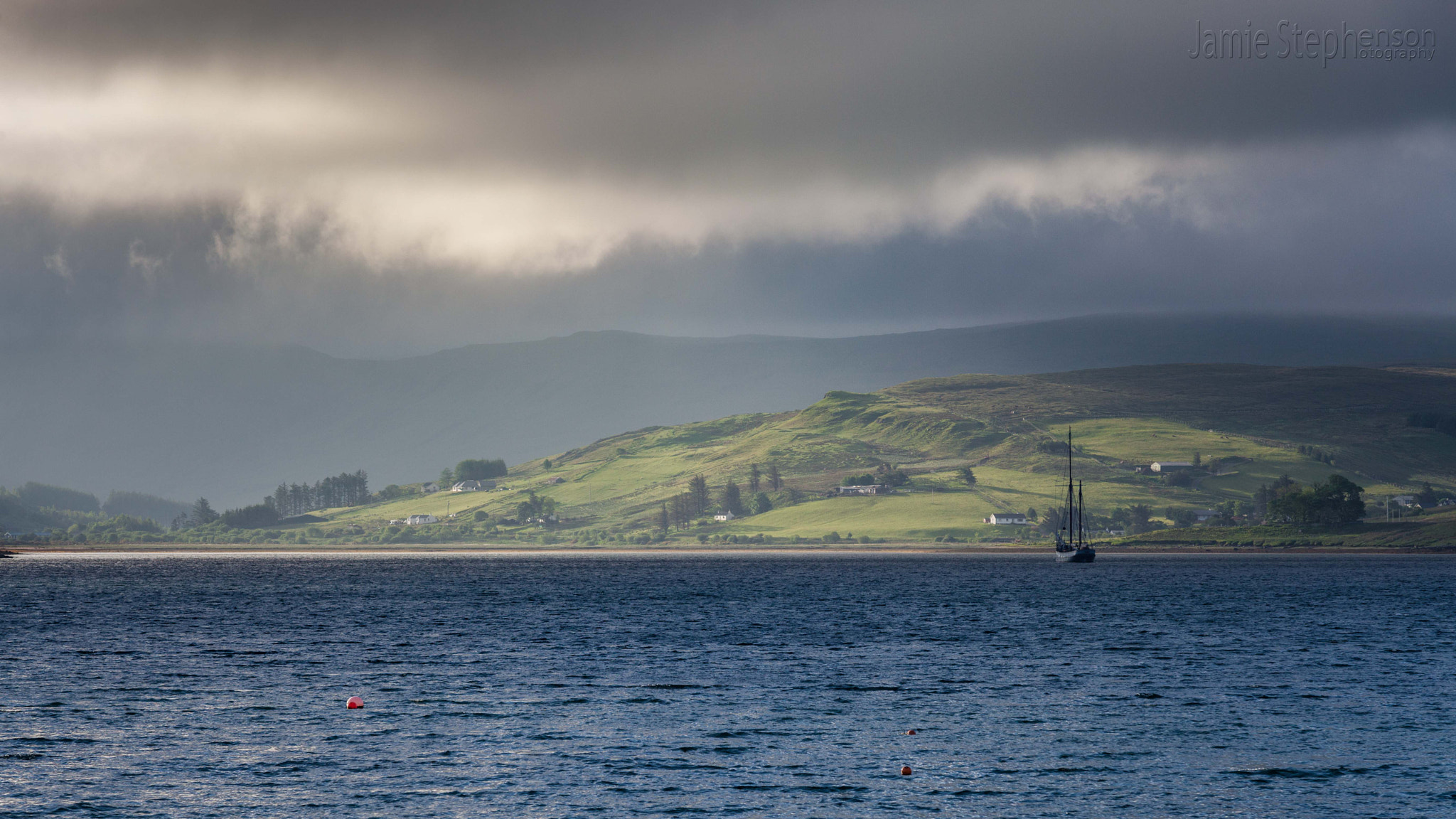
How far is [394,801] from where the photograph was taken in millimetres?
45062

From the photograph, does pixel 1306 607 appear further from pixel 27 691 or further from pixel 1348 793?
pixel 27 691

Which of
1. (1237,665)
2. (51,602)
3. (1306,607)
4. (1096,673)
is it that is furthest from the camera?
(51,602)

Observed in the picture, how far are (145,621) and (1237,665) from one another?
106759mm

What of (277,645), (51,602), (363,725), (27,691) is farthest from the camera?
(51,602)

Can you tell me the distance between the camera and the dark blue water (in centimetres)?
4606

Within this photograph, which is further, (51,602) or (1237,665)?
(51,602)

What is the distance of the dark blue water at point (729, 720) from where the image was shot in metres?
46.1

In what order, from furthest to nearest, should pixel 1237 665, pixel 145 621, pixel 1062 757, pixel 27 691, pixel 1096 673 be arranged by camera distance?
1. pixel 145 621
2. pixel 1237 665
3. pixel 1096 673
4. pixel 27 691
5. pixel 1062 757

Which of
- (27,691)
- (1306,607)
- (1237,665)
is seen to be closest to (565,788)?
(27,691)

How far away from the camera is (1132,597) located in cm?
17825

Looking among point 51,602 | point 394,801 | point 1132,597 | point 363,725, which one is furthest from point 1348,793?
point 51,602

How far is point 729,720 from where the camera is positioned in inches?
2520

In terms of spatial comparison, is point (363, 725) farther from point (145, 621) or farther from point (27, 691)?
point (145, 621)

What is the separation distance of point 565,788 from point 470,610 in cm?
11055
